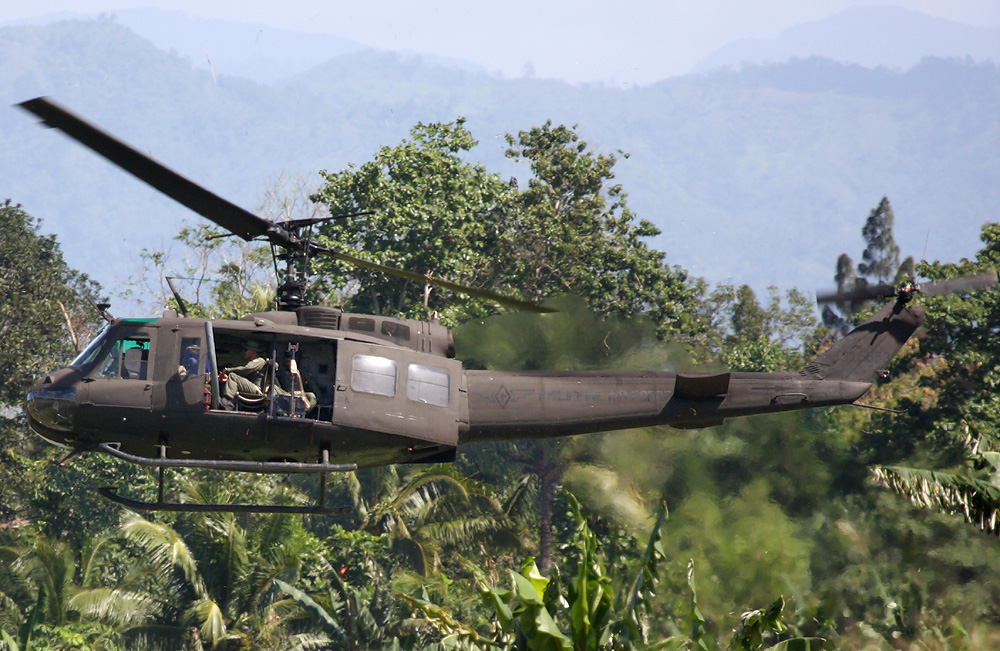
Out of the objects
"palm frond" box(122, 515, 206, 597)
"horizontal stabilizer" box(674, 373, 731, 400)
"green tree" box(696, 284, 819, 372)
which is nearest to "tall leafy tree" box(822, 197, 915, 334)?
"green tree" box(696, 284, 819, 372)

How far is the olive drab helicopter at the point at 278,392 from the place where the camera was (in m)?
12.7

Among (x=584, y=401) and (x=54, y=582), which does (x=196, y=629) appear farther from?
(x=584, y=401)

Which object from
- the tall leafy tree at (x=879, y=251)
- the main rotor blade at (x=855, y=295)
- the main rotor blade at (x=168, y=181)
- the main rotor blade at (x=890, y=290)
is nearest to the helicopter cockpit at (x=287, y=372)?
the main rotor blade at (x=168, y=181)

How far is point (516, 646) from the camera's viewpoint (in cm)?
1192

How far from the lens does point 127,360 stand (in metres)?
12.9

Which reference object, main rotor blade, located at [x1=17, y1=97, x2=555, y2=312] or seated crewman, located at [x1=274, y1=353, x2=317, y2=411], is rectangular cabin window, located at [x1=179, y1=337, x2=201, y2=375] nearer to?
seated crewman, located at [x1=274, y1=353, x2=317, y2=411]

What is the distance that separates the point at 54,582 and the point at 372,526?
28.1ft

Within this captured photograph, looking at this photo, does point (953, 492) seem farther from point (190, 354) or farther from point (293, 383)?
point (190, 354)

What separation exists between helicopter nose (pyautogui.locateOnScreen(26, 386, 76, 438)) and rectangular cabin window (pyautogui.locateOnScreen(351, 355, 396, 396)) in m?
3.34

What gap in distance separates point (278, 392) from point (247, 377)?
470 millimetres

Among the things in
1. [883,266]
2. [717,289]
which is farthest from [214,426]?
[883,266]

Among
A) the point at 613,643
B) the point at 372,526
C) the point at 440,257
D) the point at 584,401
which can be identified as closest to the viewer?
the point at 613,643

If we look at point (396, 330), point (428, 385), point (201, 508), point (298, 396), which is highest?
point (396, 330)

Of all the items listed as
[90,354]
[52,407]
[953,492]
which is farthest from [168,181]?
[953,492]
